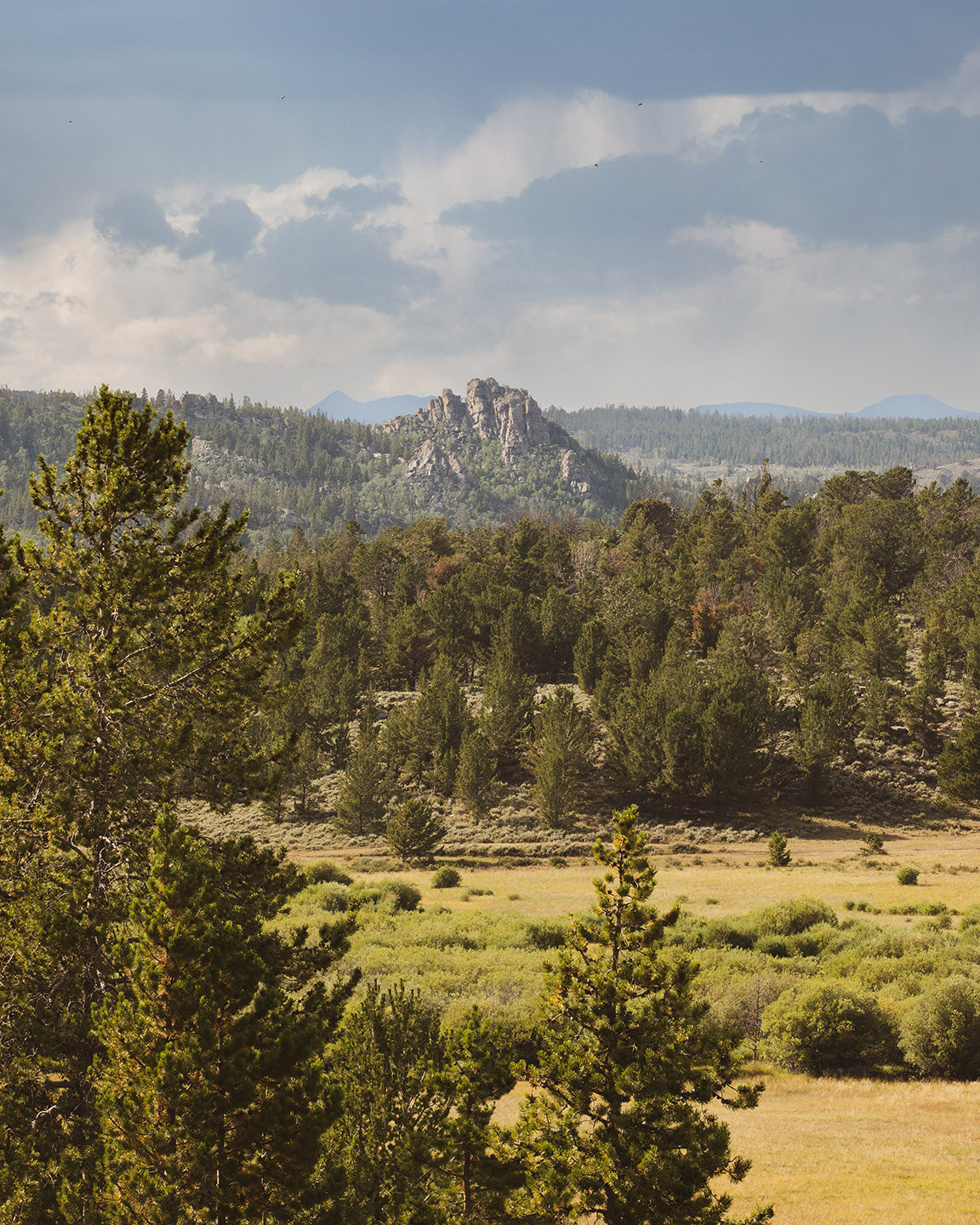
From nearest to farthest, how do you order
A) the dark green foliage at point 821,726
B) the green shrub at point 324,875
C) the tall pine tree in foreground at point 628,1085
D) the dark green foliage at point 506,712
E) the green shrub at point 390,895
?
the tall pine tree in foreground at point 628,1085
the green shrub at point 390,895
the green shrub at point 324,875
the dark green foliage at point 821,726
the dark green foliage at point 506,712

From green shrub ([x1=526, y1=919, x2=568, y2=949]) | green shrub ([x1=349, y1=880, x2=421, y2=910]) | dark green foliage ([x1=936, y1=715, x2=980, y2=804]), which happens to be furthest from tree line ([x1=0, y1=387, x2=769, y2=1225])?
dark green foliage ([x1=936, y1=715, x2=980, y2=804])

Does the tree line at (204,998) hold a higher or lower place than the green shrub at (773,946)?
higher

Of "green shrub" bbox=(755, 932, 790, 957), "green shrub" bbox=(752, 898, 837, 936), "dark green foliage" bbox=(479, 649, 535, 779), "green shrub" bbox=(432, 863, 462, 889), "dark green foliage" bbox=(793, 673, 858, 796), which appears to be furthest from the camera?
"dark green foliage" bbox=(479, 649, 535, 779)

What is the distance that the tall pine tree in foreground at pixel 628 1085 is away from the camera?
797cm

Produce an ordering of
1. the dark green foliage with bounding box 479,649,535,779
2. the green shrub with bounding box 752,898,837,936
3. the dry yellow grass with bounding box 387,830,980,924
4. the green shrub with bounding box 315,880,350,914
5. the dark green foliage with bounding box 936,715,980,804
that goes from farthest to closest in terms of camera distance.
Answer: the dark green foliage with bounding box 479,649,535,779, the dark green foliage with bounding box 936,715,980,804, the dry yellow grass with bounding box 387,830,980,924, the green shrub with bounding box 315,880,350,914, the green shrub with bounding box 752,898,837,936

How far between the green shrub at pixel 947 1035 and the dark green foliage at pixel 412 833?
95.8 feet

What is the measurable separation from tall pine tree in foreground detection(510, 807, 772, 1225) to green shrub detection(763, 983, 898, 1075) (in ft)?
41.2

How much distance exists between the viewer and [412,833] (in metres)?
43.9

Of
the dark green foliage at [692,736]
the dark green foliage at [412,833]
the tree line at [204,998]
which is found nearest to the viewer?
the tree line at [204,998]

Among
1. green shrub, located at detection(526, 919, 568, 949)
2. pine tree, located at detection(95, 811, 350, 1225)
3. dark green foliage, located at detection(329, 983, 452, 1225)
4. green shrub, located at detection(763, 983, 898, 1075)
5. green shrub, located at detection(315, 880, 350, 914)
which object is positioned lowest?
green shrub, located at detection(315, 880, 350, 914)

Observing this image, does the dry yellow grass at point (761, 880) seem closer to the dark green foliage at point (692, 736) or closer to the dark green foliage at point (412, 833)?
the dark green foliage at point (412, 833)

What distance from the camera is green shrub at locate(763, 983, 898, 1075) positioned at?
19.3m

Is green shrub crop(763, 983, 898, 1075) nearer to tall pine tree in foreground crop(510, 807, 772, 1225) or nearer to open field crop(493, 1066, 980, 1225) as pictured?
open field crop(493, 1066, 980, 1225)

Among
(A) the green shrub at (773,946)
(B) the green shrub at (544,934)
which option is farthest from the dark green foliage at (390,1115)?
(A) the green shrub at (773,946)
